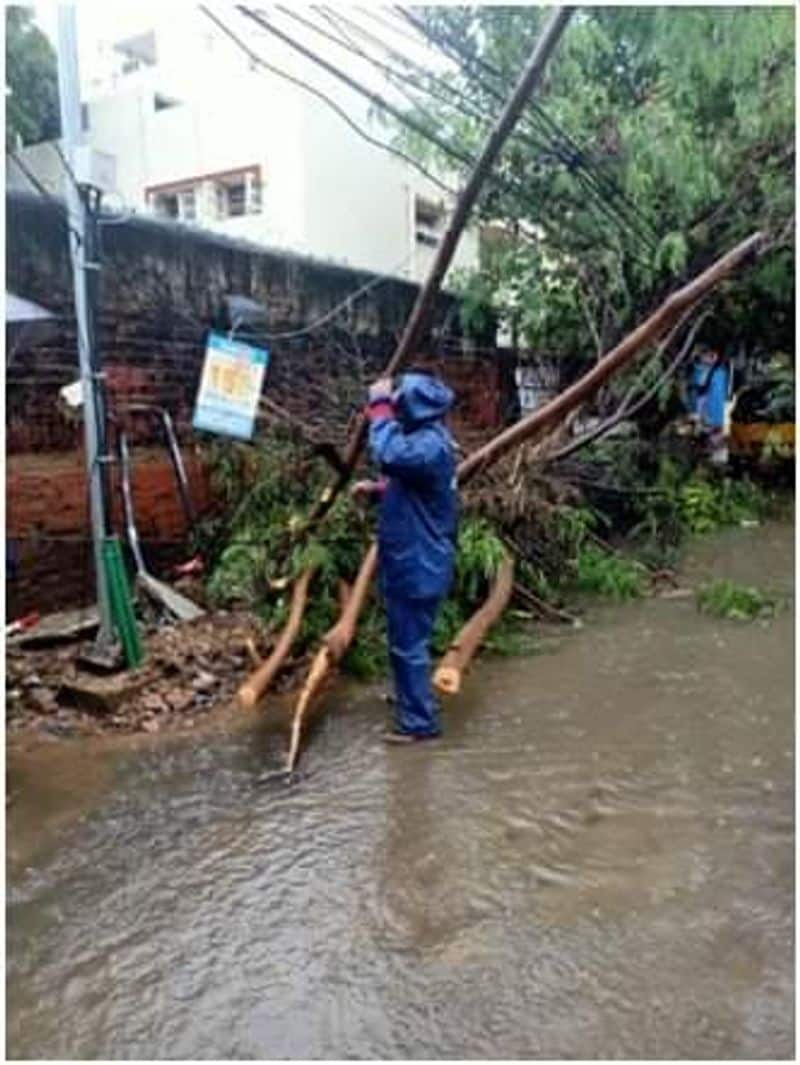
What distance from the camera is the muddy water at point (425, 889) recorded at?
2359 millimetres

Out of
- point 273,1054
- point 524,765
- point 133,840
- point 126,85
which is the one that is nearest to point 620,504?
point 524,765

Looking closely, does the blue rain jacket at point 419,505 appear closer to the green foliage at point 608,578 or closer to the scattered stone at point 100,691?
the scattered stone at point 100,691

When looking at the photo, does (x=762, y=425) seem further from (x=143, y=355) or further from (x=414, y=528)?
(x=414, y=528)

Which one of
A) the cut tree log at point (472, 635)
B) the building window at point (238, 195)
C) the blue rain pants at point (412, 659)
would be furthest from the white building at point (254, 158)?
the blue rain pants at point (412, 659)

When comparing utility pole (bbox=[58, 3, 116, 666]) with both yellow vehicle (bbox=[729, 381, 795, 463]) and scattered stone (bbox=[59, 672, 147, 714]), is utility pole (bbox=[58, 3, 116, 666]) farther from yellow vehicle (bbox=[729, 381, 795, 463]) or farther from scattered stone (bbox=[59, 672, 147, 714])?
yellow vehicle (bbox=[729, 381, 795, 463])

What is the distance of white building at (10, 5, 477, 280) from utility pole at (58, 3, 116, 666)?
1047 centimetres

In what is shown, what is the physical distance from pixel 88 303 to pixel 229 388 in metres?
1.83

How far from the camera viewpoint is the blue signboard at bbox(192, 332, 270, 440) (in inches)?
257

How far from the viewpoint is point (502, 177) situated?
9062mm

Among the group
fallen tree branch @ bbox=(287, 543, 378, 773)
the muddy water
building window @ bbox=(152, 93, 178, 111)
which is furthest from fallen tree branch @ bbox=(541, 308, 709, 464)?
building window @ bbox=(152, 93, 178, 111)

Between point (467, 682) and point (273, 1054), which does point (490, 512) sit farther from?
point (273, 1054)

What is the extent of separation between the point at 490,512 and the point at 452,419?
134 inches

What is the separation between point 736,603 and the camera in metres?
6.75

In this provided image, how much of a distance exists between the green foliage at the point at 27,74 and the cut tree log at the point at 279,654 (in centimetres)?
1173
